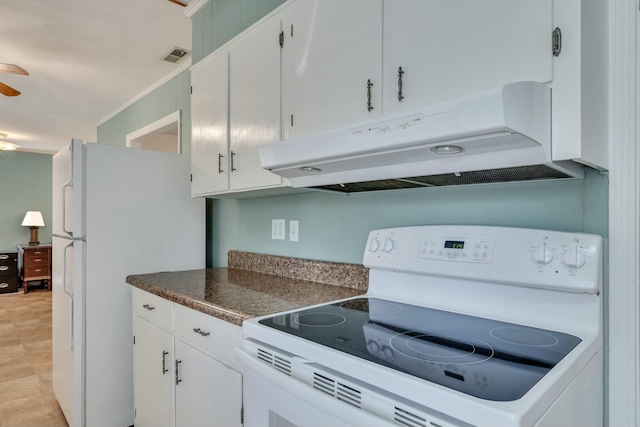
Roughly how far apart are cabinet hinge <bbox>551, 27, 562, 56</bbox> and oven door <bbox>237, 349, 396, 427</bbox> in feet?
2.87

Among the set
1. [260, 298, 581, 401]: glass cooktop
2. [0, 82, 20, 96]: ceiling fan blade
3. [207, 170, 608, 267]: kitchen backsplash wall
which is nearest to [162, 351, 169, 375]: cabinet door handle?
[207, 170, 608, 267]: kitchen backsplash wall

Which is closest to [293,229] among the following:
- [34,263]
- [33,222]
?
[34,263]

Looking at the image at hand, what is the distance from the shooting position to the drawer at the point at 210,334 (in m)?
1.31

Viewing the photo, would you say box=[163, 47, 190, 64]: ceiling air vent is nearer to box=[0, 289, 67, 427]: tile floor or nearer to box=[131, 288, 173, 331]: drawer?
box=[131, 288, 173, 331]: drawer

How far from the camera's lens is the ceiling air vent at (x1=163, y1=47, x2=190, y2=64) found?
3025mm

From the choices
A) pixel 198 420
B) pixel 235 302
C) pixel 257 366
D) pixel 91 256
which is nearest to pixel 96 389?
pixel 91 256

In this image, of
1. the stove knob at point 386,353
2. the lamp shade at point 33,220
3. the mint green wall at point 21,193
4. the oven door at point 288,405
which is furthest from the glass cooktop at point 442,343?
the mint green wall at point 21,193

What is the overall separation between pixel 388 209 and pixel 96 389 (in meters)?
1.86

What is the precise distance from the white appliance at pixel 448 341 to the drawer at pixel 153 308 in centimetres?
77

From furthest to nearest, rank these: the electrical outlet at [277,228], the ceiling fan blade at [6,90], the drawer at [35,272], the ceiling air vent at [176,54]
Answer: the drawer at [35,272] < the ceiling fan blade at [6,90] < the ceiling air vent at [176,54] < the electrical outlet at [277,228]

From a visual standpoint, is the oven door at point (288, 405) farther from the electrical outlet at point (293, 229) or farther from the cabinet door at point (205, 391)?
the electrical outlet at point (293, 229)

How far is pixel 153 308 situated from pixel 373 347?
1.36m

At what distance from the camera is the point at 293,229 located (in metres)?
2.04

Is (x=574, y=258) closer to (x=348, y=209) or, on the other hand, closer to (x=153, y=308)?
(x=348, y=209)
